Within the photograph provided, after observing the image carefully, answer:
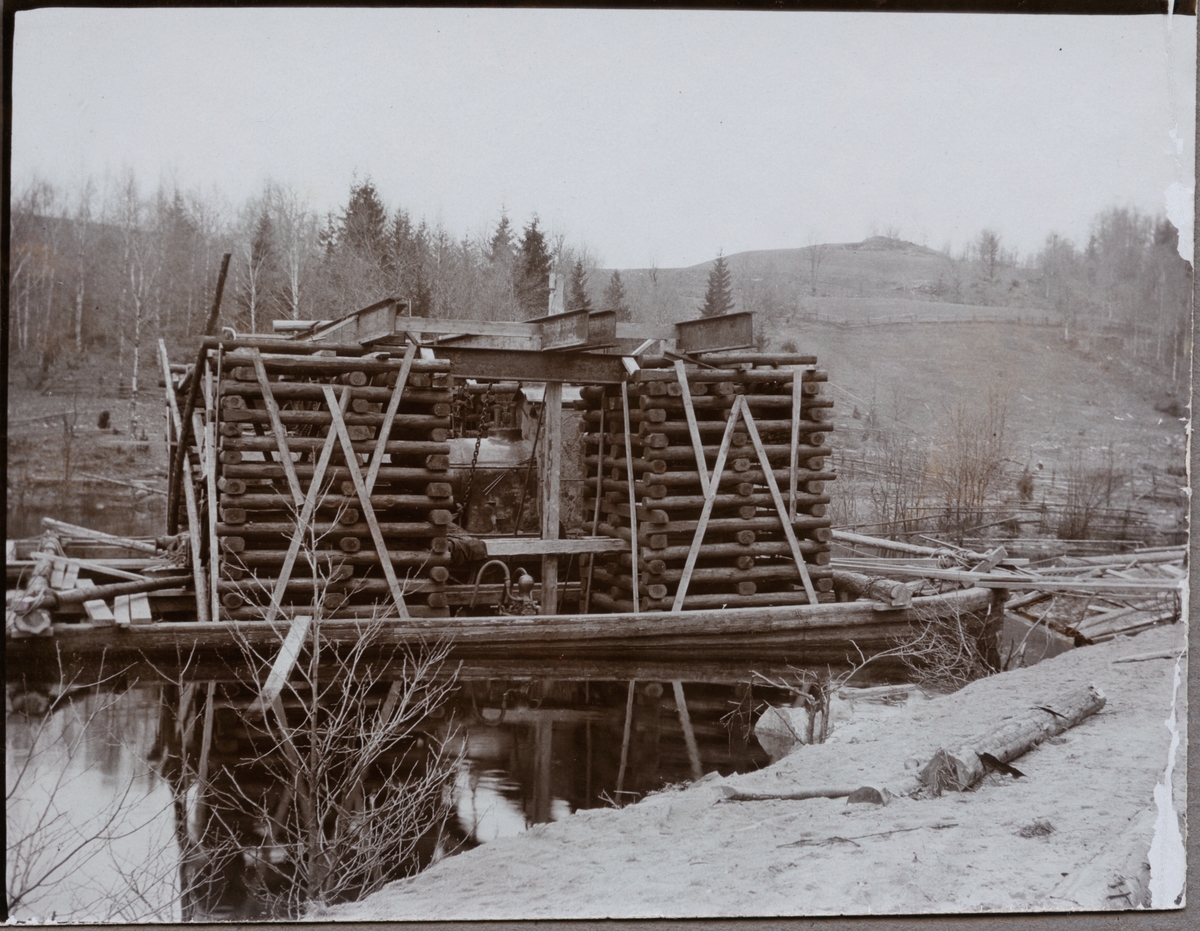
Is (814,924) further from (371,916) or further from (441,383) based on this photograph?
(441,383)

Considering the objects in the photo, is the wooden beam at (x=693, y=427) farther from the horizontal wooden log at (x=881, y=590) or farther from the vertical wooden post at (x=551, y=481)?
the horizontal wooden log at (x=881, y=590)

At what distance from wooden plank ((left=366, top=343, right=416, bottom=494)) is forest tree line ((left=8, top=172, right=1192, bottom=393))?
0.80m

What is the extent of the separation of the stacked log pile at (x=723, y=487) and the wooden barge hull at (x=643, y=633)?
503 mm

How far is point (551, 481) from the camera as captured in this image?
9.24 metres

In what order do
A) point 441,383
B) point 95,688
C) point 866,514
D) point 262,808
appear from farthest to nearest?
1. point 441,383
2. point 866,514
3. point 95,688
4. point 262,808

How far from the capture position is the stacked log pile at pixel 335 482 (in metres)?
7.66

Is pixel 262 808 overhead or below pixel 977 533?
below

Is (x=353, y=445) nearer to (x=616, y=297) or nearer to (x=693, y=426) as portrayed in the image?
(x=616, y=297)

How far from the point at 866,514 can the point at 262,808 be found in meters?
4.99

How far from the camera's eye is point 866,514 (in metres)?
7.91

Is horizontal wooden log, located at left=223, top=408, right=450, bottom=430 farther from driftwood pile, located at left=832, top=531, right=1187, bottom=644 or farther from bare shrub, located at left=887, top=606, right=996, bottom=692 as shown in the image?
bare shrub, located at left=887, top=606, right=996, bottom=692

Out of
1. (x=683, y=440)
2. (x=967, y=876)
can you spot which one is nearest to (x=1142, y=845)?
(x=967, y=876)

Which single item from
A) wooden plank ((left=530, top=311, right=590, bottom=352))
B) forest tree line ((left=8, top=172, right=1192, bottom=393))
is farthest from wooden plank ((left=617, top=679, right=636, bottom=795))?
forest tree line ((left=8, top=172, right=1192, bottom=393))

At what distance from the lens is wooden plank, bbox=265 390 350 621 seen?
7.06 m
